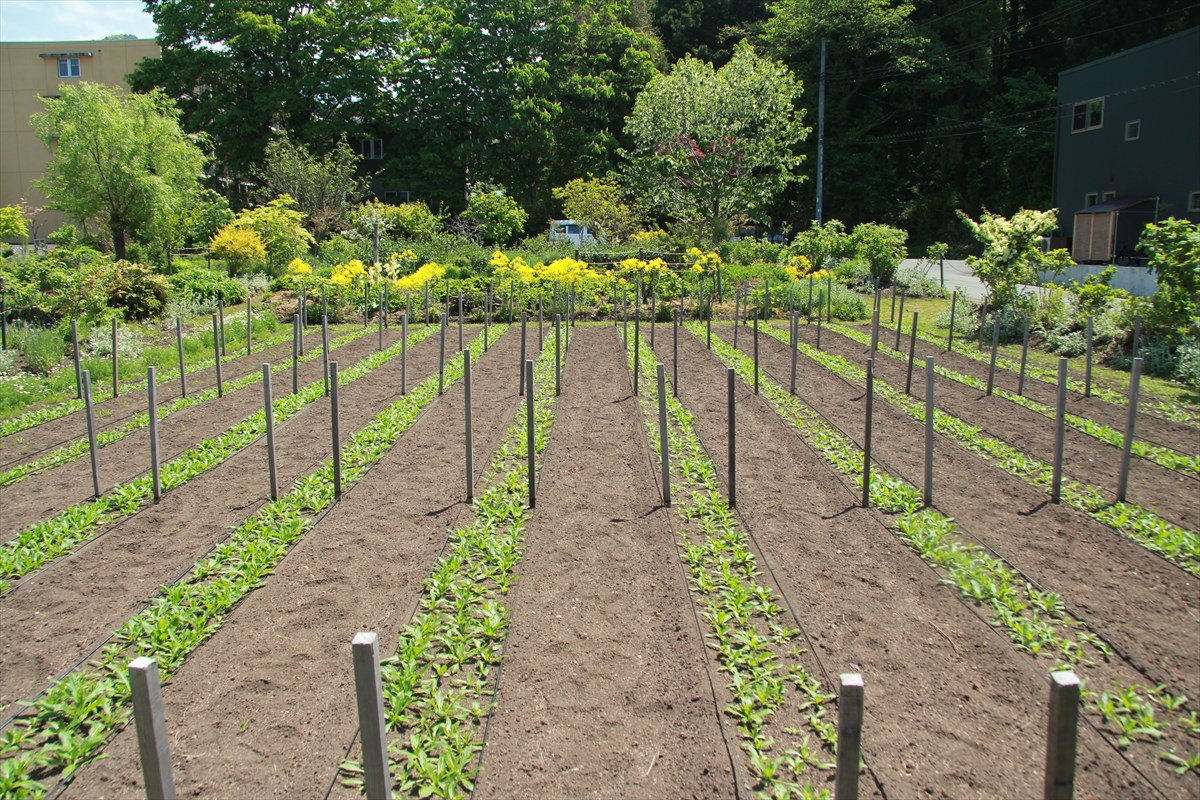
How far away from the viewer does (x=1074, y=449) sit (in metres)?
8.19

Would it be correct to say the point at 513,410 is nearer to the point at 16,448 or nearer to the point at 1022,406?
the point at 16,448

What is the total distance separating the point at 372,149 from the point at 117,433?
39319 millimetres

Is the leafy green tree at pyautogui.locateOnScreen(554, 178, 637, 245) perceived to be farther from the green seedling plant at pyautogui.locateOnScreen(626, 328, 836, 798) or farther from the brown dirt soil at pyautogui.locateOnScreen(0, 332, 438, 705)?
the green seedling plant at pyautogui.locateOnScreen(626, 328, 836, 798)

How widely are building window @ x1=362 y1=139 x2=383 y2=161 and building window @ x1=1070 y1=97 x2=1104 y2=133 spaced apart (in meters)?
32.0

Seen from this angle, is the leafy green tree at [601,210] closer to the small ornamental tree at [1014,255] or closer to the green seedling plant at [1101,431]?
the small ornamental tree at [1014,255]

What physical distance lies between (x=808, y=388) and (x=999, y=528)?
5298mm

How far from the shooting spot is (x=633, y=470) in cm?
764

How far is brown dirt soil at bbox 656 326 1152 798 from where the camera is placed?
3480mm

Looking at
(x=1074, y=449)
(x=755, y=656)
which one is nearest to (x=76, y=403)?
(x=755, y=656)

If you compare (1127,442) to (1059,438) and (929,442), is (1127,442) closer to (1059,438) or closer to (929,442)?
(1059,438)

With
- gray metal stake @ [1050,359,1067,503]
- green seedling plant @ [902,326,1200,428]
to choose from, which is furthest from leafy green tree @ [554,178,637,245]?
gray metal stake @ [1050,359,1067,503]

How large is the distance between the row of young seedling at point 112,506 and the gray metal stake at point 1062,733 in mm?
5711

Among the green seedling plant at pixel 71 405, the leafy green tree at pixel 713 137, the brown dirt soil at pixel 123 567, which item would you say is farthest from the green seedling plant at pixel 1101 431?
the leafy green tree at pixel 713 137

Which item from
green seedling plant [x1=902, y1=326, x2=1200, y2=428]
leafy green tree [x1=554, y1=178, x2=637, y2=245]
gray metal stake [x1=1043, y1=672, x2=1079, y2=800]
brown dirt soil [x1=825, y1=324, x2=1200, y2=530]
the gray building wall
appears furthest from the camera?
leafy green tree [x1=554, y1=178, x2=637, y2=245]
